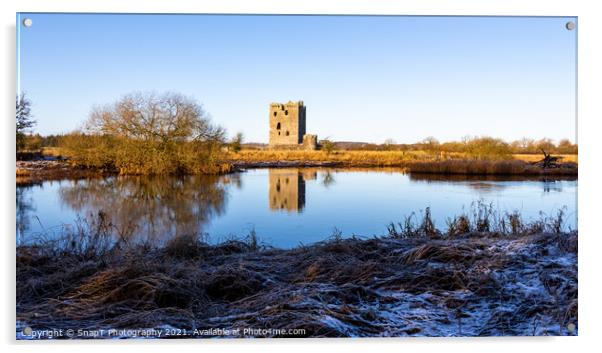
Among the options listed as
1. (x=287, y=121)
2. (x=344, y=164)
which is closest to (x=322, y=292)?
(x=287, y=121)

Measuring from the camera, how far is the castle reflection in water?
6.03 m

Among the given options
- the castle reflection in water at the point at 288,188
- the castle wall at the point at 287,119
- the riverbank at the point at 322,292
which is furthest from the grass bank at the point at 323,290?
the castle wall at the point at 287,119

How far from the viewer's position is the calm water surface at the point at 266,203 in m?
5.02

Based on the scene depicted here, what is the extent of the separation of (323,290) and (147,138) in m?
3.45

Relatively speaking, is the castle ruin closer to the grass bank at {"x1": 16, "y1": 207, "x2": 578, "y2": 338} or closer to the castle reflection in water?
the castle reflection in water

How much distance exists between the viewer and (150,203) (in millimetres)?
5824

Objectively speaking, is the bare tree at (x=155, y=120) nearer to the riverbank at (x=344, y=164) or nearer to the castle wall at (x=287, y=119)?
the riverbank at (x=344, y=164)

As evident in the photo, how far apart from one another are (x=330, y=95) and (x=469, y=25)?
1.68 meters

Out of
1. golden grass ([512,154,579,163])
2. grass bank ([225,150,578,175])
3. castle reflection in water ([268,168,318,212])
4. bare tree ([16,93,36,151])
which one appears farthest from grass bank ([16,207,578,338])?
castle reflection in water ([268,168,318,212])

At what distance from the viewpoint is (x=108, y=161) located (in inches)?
238

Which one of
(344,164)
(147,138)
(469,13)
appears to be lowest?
(344,164)

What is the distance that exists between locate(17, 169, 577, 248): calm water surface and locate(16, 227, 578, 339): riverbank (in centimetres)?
66

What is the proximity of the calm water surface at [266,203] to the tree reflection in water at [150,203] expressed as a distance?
12 mm

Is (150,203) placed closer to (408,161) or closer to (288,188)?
(288,188)
